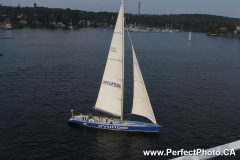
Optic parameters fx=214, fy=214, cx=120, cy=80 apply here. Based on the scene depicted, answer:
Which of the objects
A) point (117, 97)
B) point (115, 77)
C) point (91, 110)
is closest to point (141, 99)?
point (117, 97)

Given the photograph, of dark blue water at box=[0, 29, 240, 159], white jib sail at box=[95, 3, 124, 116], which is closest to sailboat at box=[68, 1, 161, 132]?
white jib sail at box=[95, 3, 124, 116]

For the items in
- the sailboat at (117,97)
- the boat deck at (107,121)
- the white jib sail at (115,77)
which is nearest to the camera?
the white jib sail at (115,77)

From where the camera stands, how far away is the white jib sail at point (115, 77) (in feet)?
105

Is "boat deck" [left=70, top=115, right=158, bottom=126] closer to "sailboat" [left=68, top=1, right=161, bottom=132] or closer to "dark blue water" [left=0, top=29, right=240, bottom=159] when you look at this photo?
"sailboat" [left=68, top=1, right=161, bottom=132]

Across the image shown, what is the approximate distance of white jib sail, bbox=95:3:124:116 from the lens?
105 feet

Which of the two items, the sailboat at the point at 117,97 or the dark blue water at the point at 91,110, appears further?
the sailboat at the point at 117,97

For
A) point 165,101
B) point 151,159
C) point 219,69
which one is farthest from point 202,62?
point 151,159

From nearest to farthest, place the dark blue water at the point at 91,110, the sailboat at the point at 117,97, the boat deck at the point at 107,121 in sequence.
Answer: the dark blue water at the point at 91,110
the sailboat at the point at 117,97
the boat deck at the point at 107,121

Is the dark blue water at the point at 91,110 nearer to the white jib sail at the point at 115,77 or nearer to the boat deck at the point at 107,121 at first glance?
the boat deck at the point at 107,121

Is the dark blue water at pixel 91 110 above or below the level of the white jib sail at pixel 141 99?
below

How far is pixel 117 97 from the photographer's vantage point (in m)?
35.1

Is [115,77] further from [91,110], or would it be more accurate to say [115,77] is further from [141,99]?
[91,110]

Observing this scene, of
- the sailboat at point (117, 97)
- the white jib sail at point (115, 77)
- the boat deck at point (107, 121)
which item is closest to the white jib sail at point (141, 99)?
the sailboat at point (117, 97)

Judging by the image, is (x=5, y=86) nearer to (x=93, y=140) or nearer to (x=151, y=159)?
(x=93, y=140)
